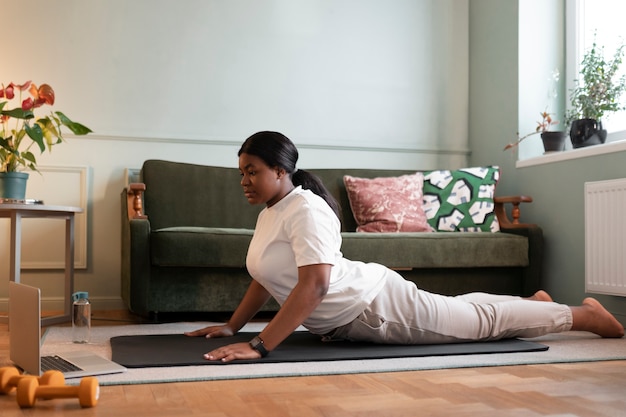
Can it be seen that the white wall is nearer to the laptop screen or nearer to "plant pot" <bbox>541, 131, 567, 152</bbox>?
"plant pot" <bbox>541, 131, 567, 152</bbox>

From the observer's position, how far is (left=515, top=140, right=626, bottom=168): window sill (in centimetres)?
350

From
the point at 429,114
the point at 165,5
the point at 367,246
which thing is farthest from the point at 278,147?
the point at 429,114

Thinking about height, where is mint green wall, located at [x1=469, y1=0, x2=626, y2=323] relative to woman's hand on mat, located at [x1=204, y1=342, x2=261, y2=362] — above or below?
above

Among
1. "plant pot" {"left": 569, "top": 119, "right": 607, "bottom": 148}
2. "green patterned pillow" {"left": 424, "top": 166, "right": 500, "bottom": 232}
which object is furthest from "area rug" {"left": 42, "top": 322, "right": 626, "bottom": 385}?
"plant pot" {"left": 569, "top": 119, "right": 607, "bottom": 148}

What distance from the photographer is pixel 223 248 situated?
329 centimetres

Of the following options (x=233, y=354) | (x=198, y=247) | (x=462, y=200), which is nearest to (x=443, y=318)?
(x=233, y=354)

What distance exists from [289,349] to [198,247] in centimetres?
101

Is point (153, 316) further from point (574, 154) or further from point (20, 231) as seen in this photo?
point (574, 154)

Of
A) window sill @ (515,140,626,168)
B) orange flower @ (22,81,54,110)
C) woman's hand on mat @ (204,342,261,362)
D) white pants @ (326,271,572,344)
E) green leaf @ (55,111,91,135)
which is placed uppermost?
orange flower @ (22,81,54,110)

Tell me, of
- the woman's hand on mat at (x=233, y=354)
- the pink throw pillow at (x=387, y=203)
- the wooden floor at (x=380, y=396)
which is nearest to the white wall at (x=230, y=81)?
the pink throw pillow at (x=387, y=203)

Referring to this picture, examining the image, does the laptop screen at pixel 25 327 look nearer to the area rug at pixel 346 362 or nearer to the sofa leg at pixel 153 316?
the area rug at pixel 346 362

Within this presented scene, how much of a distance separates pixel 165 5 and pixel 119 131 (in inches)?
30.4

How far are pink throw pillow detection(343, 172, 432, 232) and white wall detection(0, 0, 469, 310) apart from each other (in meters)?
0.50

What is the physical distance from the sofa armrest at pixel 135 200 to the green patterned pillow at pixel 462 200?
153 cm
